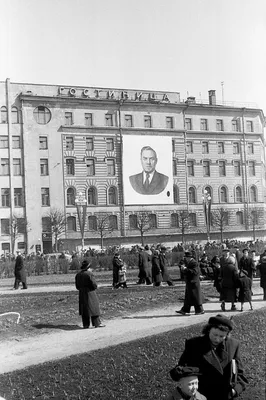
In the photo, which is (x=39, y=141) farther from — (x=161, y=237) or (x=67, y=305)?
(x=67, y=305)

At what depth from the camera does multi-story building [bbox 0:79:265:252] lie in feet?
164

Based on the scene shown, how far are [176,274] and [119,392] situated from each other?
58.4 ft

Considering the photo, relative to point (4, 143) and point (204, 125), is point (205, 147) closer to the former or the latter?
point (204, 125)

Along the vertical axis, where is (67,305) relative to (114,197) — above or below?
below

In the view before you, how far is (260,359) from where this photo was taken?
7.75 metres

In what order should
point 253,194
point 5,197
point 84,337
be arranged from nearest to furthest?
point 84,337 < point 253,194 < point 5,197

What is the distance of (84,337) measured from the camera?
11.7m

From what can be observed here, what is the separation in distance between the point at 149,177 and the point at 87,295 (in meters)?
31.4

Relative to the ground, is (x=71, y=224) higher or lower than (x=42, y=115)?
lower

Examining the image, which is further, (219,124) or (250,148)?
(219,124)

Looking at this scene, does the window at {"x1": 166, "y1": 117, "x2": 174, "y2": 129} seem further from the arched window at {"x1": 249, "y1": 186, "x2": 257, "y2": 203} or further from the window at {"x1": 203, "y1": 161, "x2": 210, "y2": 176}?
the arched window at {"x1": 249, "y1": 186, "x2": 257, "y2": 203}

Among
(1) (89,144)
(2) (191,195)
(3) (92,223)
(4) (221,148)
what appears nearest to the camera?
(4) (221,148)

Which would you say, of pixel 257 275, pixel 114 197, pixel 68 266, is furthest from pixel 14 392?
pixel 114 197

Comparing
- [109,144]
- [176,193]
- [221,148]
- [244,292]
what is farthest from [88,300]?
[109,144]
